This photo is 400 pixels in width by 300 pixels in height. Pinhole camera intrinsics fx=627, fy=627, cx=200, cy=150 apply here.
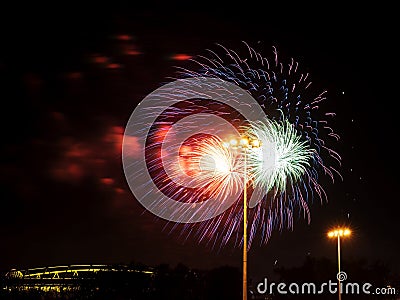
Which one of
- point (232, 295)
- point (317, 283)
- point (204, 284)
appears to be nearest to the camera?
point (232, 295)

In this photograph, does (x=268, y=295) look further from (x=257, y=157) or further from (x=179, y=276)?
(x=257, y=157)

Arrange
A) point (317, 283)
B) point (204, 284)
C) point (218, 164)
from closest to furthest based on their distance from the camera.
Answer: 1. point (218, 164)
2. point (204, 284)
3. point (317, 283)

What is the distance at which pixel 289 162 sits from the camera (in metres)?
Answer: 24.1

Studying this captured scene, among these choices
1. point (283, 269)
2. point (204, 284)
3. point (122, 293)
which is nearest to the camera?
point (122, 293)

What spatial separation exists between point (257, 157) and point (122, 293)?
84.3ft

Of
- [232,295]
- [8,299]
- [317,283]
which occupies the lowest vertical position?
[8,299]

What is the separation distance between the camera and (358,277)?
80125 mm

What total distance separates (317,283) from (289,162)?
147ft

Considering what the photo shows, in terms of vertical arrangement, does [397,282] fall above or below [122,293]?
above

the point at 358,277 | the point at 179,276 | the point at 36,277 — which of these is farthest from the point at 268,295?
the point at 358,277

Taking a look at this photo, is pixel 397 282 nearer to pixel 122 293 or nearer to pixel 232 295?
pixel 232 295

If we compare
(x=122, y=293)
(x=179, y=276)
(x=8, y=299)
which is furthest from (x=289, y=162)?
(x=179, y=276)

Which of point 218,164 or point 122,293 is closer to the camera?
point 218,164

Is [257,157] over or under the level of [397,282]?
under
